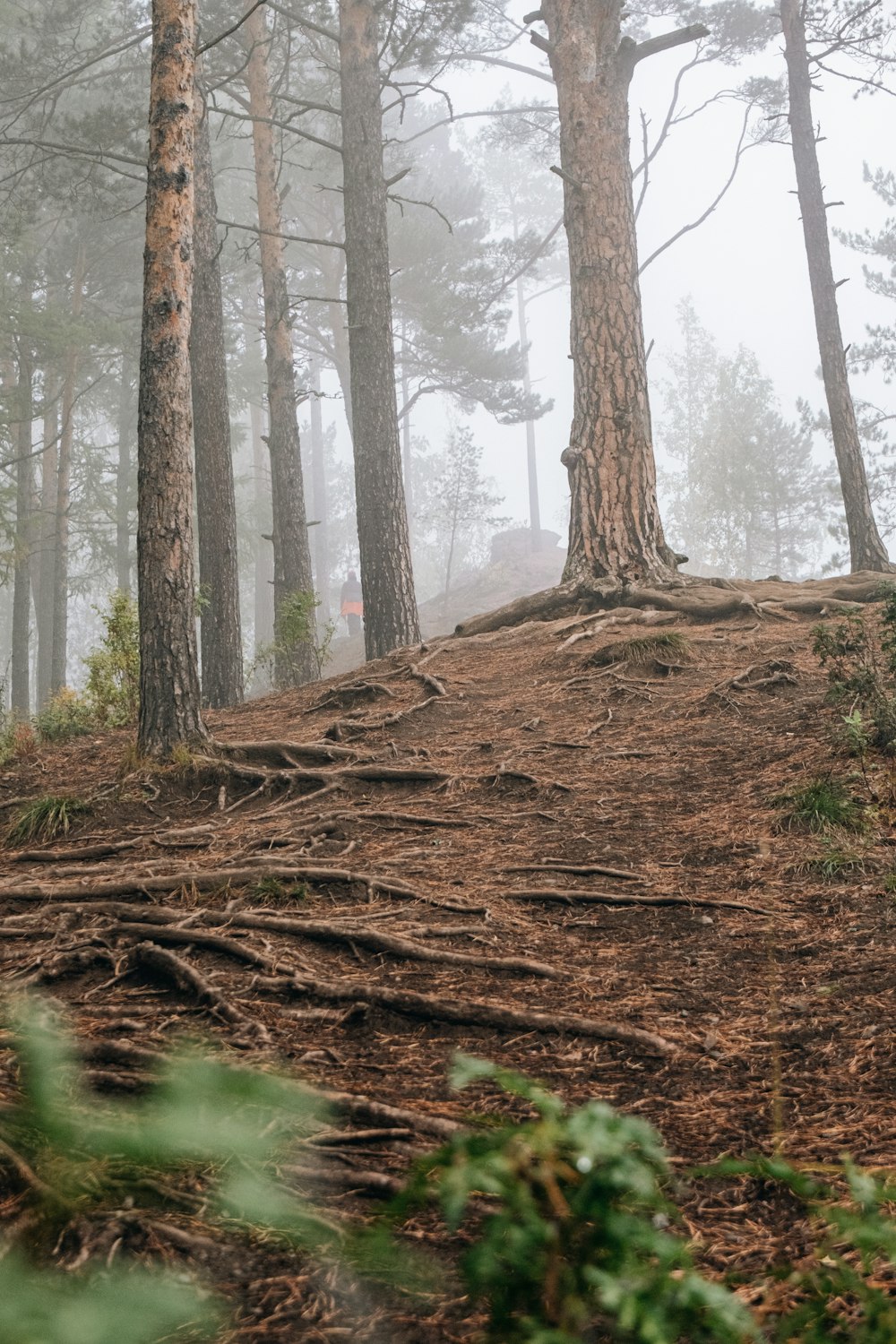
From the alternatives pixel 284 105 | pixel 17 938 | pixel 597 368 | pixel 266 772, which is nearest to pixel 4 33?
pixel 284 105

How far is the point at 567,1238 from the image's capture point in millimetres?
1050

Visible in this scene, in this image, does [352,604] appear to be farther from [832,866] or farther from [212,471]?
[832,866]

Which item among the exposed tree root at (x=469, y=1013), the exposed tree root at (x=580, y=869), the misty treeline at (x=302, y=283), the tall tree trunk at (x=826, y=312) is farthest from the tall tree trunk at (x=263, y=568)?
the exposed tree root at (x=469, y=1013)

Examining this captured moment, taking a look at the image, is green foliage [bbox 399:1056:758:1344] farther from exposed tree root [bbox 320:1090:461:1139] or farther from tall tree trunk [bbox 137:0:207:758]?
tall tree trunk [bbox 137:0:207:758]

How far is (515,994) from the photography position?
297cm

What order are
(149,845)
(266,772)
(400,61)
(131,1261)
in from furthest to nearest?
(400,61), (266,772), (149,845), (131,1261)

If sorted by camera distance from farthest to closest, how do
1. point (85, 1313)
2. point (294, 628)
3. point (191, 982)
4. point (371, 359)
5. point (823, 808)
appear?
point (294, 628) → point (371, 359) → point (823, 808) → point (191, 982) → point (85, 1313)

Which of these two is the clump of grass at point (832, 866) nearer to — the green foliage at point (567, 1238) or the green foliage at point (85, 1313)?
the green foliage at point (567, 1238)

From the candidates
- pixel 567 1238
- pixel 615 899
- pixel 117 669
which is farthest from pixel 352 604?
pixel 567 1238

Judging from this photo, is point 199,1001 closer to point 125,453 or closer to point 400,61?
point 400,61

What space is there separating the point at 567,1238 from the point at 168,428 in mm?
5784

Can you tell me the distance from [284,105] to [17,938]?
21409mm

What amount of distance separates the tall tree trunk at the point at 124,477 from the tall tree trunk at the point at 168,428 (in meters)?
18.3

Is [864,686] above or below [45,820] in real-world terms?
above
